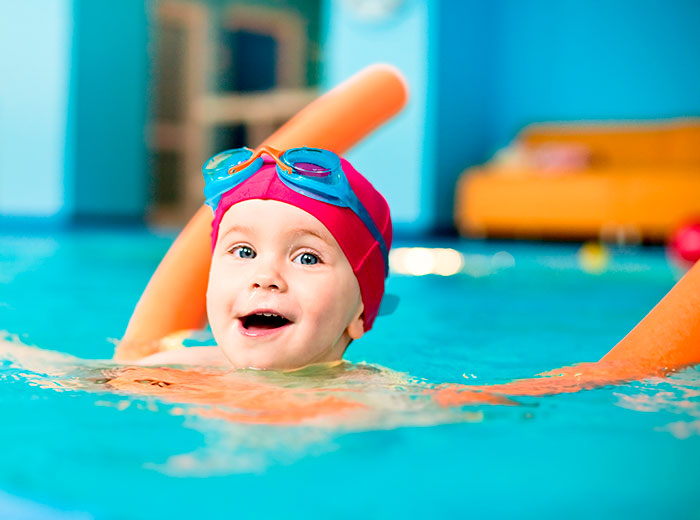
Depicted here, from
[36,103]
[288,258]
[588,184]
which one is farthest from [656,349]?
[36,103]

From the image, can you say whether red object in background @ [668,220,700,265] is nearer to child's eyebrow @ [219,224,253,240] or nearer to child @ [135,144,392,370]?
Result: child @ [135,144,392,370]

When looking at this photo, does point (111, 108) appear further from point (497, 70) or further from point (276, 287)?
point (276, 287)

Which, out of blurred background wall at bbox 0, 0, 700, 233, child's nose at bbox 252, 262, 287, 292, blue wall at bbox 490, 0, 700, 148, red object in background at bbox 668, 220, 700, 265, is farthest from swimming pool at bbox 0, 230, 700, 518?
blue wall at bbox 490, 0, 700, 148

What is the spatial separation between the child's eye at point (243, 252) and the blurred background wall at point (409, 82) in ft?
33.2

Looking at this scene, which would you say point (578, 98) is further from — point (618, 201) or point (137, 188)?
point (137, 188)

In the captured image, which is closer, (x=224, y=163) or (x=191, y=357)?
(x=224, y=163)

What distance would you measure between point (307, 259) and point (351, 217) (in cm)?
17

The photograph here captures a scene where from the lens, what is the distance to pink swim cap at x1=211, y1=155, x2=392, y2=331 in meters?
2.13

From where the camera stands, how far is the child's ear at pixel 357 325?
2.27 m

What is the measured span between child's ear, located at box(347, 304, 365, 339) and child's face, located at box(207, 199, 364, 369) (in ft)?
0.28

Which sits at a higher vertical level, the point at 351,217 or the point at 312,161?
the point at 312,161

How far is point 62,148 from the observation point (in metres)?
13.0

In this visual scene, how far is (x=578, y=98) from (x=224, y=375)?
38.0ft

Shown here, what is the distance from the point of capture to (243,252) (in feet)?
7.07
